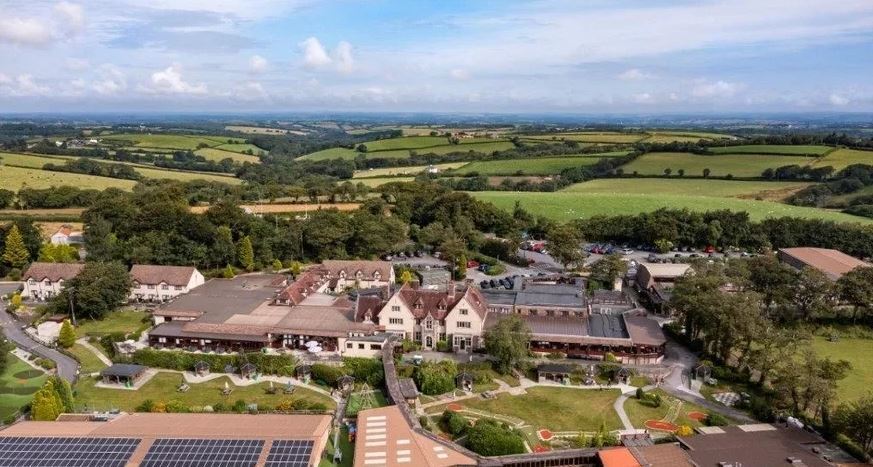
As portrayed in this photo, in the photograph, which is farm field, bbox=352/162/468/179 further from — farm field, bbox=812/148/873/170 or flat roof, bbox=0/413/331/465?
flat roof, bbox=0/413/331/465

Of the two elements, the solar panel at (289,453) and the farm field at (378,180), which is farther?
the farm field at (378,180)

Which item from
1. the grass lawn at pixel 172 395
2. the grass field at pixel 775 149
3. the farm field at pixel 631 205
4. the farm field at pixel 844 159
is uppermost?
the grass field at pixel 775 149

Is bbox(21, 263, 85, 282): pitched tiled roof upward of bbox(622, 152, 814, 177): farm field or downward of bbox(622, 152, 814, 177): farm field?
downward

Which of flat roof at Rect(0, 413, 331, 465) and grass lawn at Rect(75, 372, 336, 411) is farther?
grass lawn at Rect(75, 372, 336, 411)

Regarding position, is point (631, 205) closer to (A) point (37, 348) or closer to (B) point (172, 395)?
Result: (B) point (172, 395)

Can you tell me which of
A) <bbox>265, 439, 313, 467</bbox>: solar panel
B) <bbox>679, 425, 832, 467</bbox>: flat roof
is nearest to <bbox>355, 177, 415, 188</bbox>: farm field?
<bbox>265, 439, 313, 467</bbox>: solar panel

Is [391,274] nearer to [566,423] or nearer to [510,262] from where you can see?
[510,262]

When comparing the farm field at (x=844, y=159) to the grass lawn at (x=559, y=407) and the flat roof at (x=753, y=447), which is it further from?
the grass lawn at (x=559, y=407)

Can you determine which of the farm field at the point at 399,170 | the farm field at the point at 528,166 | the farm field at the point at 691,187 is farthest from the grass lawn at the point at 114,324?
the farm field at the point at 528,166
